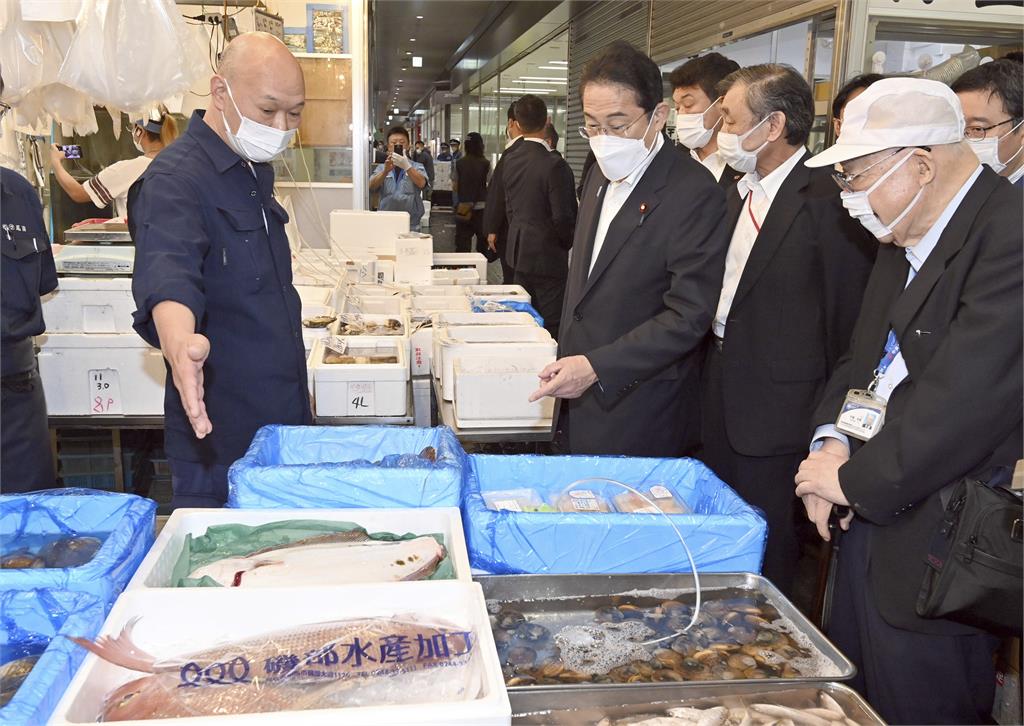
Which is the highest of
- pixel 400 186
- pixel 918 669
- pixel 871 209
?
pixel 400 186

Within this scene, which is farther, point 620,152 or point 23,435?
point 23,435

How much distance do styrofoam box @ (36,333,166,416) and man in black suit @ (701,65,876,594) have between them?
222 centimetres

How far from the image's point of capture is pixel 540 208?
6.24 metres

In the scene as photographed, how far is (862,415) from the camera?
1.78 metres

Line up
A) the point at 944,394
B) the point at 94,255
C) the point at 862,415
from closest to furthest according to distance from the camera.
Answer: the point at 944,394, the point at 862,415, the point at 94,255

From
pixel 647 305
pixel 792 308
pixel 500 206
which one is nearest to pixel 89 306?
pixel 647 305

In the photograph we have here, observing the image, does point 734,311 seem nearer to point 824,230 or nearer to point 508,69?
point 824,230

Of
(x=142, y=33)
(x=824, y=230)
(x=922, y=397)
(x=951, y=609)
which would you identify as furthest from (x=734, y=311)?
(x=142, y=33)

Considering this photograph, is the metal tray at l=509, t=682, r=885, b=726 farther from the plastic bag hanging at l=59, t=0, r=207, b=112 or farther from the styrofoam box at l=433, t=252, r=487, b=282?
the styrofoam box at l=433, t=252, r=487, b=282

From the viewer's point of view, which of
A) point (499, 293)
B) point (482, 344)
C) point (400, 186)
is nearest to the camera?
point (482, 344)

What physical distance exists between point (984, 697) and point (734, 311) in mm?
1367

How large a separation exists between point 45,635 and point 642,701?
3.16ft

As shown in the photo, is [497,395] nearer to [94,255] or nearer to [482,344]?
[482,344]

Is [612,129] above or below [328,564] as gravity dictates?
above
